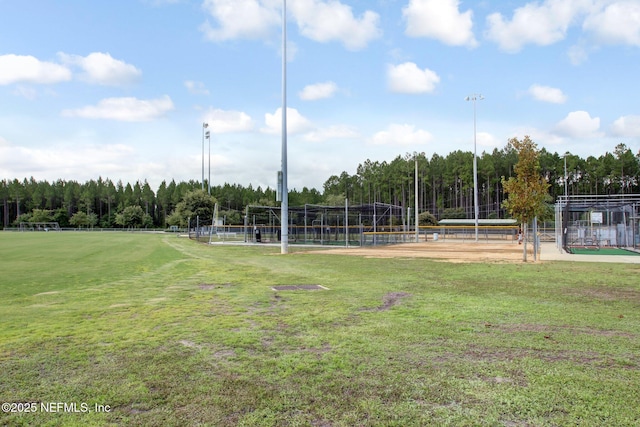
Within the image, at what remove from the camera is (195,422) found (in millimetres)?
3441

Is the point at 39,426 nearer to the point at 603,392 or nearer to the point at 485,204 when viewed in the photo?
the point at 603,392

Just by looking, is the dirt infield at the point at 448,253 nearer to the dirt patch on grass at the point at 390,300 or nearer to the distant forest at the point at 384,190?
the dirt patch on grass at the point at 390,300

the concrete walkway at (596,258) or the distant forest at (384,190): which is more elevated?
the distant forest at (384,190)

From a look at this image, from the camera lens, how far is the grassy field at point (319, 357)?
3641mm

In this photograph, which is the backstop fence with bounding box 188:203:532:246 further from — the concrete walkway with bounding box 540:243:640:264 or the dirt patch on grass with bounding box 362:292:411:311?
the dirt patch on grass with bounding box 362:292:411:311

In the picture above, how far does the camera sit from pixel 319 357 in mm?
Answer: 5047

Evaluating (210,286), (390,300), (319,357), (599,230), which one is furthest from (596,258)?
(319,357)

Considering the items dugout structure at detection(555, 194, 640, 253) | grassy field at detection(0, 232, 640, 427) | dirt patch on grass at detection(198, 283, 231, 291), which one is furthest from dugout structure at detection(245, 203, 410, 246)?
grassy field at detection(0, 232, 640, 427)

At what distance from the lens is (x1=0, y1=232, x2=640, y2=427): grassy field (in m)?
3.64

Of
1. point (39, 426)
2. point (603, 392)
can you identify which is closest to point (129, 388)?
point (39, 426)

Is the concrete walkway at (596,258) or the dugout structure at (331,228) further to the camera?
the dugout structure at (331,228)

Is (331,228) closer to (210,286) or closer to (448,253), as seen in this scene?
(448,253)

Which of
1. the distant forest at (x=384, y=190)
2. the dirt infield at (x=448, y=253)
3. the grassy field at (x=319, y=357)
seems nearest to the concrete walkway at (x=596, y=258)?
the dirt infield at (x=448, y=253)

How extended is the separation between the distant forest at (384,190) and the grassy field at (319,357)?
219 ft
